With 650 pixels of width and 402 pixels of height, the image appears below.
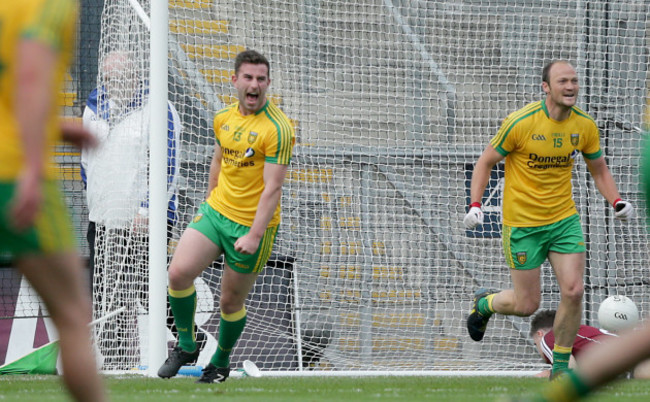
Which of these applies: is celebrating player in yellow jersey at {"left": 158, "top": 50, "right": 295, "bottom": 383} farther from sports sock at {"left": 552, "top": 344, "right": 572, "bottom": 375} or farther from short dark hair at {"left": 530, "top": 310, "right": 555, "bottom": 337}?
short dark hair at {"left": 530, "top": 310, "right": 555, "bottom": 337}

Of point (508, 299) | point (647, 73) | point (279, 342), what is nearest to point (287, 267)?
point (279, 342)

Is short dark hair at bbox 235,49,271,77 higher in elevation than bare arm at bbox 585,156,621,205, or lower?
higher

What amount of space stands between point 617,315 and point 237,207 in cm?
327

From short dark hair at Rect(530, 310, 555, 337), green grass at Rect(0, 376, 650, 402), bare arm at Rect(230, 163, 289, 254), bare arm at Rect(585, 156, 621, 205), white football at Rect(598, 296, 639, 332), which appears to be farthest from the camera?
short dark hair at Rect(530, 310, 555, 337)

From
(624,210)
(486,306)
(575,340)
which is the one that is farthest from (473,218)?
(575,340)

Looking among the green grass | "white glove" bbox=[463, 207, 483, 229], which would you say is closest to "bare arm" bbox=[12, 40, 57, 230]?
the green grass

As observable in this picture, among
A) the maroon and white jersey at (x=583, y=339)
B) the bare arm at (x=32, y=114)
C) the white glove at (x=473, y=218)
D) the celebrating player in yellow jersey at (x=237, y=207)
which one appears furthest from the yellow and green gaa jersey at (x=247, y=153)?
the bare arm at (x=32, y=114)

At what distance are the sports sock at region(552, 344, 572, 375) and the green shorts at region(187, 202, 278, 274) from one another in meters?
2.08

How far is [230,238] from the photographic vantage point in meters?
Answer: 6.39

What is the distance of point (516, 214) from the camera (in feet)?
22.8

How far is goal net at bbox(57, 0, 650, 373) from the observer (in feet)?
29.7

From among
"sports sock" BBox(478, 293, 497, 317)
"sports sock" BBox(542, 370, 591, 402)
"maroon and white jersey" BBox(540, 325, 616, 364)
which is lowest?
"maroon and white jersey" BBox(540, 325, 616, 364)

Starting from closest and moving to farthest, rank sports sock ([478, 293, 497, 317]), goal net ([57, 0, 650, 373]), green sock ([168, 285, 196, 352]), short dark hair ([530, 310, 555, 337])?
green sock ([168, 285, 196, 352]), sports sock ([478, 293, 497, 317]), short dark hair ([530, 310, 555, 337]), goal net ([57, 0, 650, 373])

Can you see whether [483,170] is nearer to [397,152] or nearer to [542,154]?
[542,154]
